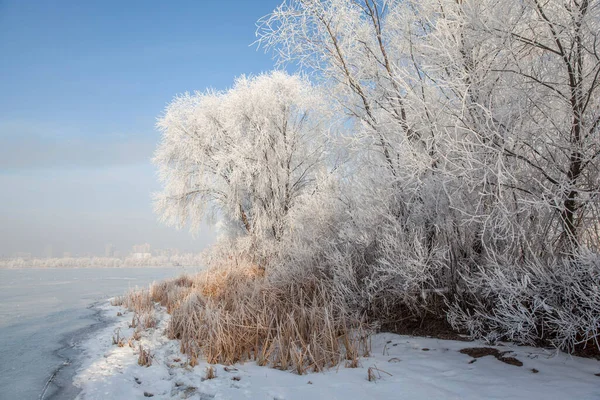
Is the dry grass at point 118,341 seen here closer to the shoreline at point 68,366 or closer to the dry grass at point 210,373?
the shoreline at point 68,366

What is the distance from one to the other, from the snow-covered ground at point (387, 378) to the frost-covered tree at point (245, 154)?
310 inches

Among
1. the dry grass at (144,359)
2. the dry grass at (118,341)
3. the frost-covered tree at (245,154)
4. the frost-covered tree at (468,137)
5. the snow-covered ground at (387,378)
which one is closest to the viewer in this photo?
the snow-covered ground at (387,378)

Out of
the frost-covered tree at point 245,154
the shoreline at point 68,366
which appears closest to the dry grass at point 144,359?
the shoreline at point 68,366

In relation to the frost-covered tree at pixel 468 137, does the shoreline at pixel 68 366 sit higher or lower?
lower

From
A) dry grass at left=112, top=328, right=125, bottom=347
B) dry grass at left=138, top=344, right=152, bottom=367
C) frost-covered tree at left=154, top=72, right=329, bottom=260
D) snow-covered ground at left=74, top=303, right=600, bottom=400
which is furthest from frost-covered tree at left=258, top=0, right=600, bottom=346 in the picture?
frost-covered tree at left=154, top=72, right=329, bottom=260

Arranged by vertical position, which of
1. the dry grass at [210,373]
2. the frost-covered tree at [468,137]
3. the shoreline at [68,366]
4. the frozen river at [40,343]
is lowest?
the frozen river at [40,343]

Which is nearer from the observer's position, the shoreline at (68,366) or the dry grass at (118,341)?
the shoreline at (68,366)

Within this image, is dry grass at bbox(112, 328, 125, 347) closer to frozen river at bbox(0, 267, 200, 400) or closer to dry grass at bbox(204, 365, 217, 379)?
frozen river at bbox(0, 267, 200, 400)

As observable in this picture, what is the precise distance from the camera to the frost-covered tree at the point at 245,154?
13422 mm

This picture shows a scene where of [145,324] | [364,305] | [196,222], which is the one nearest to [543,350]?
[364,305]

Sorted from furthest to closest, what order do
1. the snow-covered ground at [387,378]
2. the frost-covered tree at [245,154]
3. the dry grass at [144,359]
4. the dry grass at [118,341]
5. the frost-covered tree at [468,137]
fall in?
the frost-covered tree at [245,154] → the dry grass at [118,341] → the dry grass at [144,359] → the frost-covered tree at [468,137] → the snow-covered ground at [387,378]

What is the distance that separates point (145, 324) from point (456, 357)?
5159 millimetres

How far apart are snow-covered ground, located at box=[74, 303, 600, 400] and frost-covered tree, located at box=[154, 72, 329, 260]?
7873 mm

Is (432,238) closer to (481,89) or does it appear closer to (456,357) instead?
(456,357)
